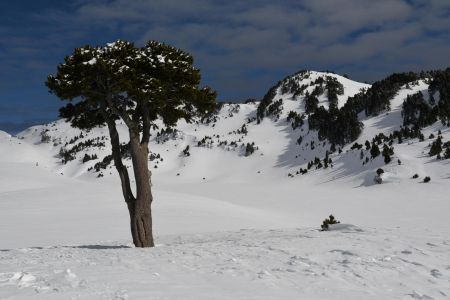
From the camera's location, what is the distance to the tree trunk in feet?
58.0

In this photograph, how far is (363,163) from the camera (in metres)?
69.1

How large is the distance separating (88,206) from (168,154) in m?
113

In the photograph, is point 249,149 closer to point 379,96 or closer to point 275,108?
point 275,108

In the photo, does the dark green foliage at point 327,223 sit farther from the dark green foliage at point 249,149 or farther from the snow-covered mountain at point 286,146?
the dark green foliage at point 249,149

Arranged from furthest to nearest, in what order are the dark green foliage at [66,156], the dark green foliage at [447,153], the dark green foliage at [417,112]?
1. the dark green foliage at [66,156]
2. the dark green foliage at [417,112]
3. the dark green foliage at [447,153]

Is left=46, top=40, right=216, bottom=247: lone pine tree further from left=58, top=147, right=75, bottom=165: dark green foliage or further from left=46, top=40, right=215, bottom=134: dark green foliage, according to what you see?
left=58, top=147, right=75, bottom=165: dark green foliage

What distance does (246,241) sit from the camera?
1627 cm

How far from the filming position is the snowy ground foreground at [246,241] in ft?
27.8

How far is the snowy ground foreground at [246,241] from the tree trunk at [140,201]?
880mm

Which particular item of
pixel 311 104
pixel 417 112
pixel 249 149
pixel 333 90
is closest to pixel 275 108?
pixel 311 104

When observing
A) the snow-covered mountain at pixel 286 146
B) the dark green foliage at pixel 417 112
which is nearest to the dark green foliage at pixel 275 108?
the snow-covered mountain at pixel 286 146

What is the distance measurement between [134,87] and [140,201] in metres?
4.82

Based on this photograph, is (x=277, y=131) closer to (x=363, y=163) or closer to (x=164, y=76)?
(x=363, y=163)

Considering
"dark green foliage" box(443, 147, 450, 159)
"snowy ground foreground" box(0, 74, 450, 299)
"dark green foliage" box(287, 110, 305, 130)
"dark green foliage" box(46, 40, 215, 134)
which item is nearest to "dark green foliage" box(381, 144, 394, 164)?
"snowy ground foreground" box(0, 74, 450, 299)
